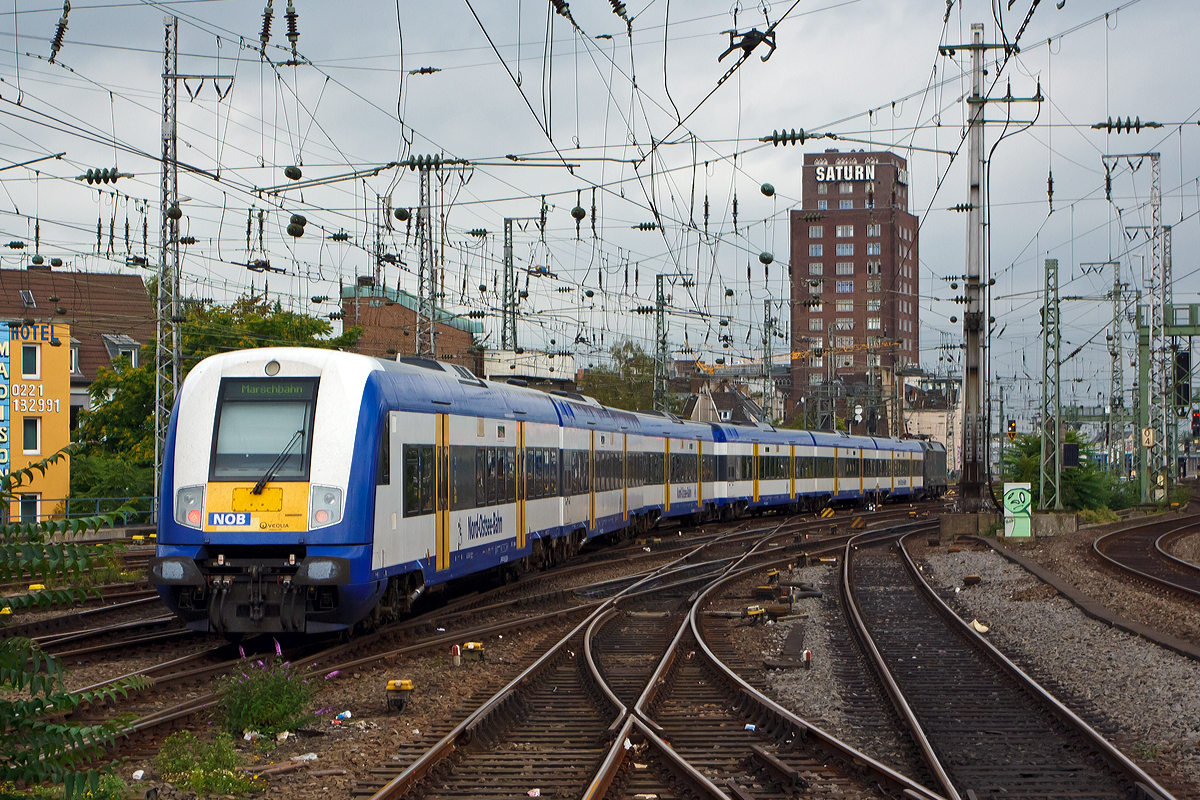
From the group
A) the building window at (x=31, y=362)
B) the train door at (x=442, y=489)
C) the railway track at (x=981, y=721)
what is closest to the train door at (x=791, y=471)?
the building window at (x=31, y=362)

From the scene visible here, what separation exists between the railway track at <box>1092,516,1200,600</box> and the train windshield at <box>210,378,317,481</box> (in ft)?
42.0

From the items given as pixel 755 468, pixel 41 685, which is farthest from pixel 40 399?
pixel 41 685

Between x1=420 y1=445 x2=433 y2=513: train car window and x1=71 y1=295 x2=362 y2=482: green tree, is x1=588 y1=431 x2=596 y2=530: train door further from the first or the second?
x1=71 y1=295 x2=362 y2=482: green tree

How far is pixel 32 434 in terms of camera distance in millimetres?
43375

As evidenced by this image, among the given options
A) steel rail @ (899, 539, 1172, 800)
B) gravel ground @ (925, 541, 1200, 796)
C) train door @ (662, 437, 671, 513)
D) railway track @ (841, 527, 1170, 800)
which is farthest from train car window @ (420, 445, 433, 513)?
train door @ (662, 437, 671, 513)

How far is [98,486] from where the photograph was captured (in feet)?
125

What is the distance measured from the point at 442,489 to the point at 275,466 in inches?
126

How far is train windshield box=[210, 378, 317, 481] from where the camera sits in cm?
1189

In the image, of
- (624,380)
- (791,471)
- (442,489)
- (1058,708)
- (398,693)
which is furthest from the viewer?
(624,380)

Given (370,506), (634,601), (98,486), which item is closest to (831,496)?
(98,486)

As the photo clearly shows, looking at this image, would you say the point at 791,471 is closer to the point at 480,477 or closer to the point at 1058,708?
the point at 480,477

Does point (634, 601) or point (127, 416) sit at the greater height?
point (127, 416)

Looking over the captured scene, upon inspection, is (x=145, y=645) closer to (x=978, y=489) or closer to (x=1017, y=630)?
(x=1017, y=630)

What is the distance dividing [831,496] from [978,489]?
62.4ft
